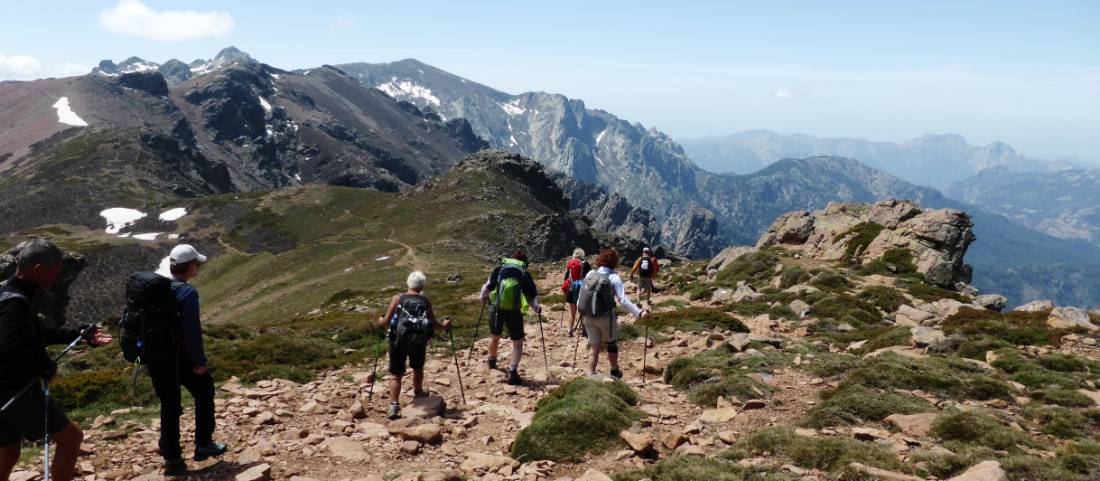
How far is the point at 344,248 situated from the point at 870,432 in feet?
314

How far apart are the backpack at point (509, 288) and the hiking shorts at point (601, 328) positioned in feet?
6.16

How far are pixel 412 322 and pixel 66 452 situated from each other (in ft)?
18.9

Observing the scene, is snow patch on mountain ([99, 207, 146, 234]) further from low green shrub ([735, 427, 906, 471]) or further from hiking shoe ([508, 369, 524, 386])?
low green shrub ([735, 427, 906, 471])

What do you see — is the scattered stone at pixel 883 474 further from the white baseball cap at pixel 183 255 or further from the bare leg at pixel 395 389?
the white baseball cap at pixel 183 255

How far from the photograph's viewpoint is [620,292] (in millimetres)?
Answer: 13484

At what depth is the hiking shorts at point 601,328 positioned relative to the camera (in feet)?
46.3

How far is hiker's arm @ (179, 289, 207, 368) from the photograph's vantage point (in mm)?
8617

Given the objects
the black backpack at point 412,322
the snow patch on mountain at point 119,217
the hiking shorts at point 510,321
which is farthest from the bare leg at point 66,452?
the snow patch on mountain at point 119,217

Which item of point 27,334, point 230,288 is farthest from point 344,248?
point 27,334

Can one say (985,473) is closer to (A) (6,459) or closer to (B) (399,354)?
(B) (399,354)

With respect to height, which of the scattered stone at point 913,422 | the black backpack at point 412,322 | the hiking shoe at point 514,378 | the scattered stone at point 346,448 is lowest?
the hiking shoe at point 514,378

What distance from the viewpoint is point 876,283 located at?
34.9m

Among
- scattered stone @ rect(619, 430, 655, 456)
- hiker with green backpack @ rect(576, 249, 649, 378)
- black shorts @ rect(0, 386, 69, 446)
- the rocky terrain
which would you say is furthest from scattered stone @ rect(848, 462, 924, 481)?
black shorts @ rect(0, 386, 69, 446)

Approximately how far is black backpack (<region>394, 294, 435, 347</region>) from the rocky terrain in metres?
1.46
